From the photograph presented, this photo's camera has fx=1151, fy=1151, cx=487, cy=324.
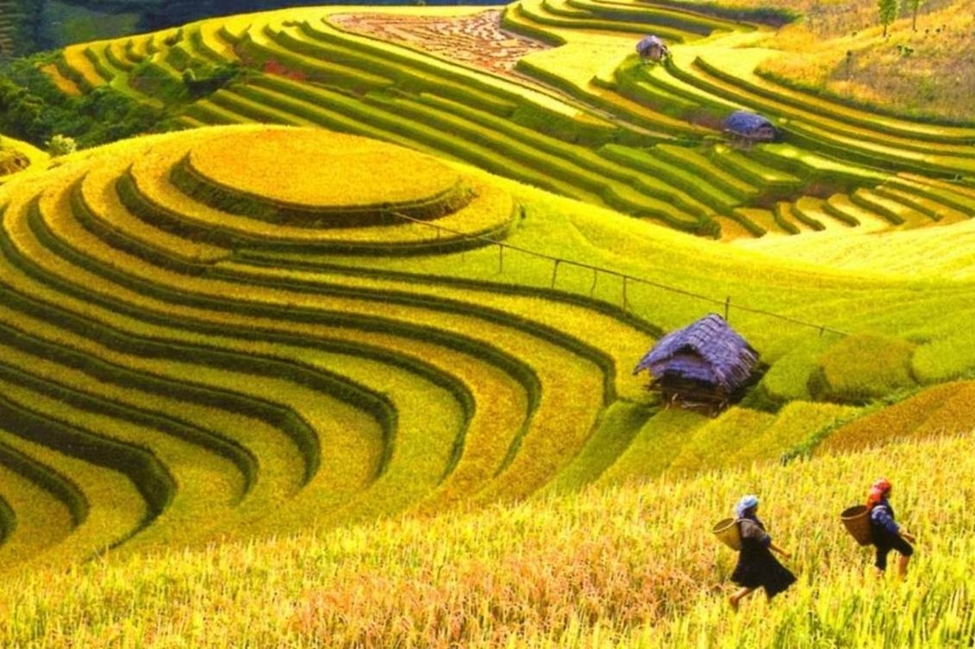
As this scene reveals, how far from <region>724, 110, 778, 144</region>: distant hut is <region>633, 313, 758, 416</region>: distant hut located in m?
32.9

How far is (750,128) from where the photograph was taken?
53312mm

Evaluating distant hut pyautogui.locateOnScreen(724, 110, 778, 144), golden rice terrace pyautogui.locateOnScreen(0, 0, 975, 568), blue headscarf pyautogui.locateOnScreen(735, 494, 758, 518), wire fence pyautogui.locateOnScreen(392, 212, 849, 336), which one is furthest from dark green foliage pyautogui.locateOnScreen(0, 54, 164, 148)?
blue headscarf pyautogui.locateOnScreen(735, 494, 758, 518)

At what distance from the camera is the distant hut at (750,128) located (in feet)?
175

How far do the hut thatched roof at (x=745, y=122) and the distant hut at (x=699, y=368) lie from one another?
3289 cm

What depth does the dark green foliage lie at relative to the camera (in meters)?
63.8

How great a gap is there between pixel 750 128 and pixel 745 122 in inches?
15.6

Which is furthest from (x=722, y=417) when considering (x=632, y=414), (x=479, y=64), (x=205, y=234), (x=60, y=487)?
(x=479, y=64)

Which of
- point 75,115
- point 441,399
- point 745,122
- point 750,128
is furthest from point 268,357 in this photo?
point 75,115

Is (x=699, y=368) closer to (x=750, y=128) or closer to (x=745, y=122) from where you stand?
(x=750, y=128)

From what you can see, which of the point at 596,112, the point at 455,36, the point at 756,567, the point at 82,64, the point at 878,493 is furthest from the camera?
the point at 455,36

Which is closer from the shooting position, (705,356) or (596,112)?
(705,356)

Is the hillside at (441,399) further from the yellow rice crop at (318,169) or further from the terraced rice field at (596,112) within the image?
the terraced rice field at (596,112)

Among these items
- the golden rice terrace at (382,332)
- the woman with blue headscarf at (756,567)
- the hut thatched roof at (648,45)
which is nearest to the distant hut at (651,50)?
the hut thatched roof at (648,45)

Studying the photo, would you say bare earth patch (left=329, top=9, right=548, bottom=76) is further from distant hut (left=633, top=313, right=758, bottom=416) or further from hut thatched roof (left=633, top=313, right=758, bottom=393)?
distant hut (left=633, top=313, right=758, bottom=416)
